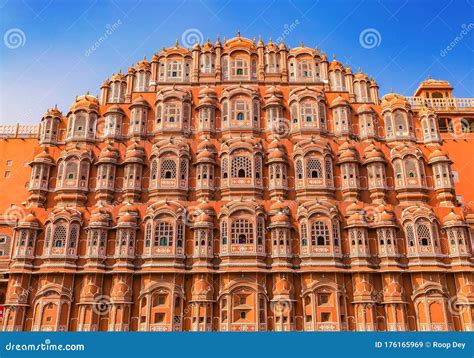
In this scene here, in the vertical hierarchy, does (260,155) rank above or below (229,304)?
above

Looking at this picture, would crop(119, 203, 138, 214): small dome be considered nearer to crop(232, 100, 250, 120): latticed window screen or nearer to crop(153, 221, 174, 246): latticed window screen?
crop(153, 221, 174, 246): latticed window screen

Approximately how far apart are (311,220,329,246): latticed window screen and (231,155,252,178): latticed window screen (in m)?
6.35

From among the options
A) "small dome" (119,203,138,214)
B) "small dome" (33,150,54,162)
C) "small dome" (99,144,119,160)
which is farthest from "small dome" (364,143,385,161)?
"small dome" (33,150,54,162)

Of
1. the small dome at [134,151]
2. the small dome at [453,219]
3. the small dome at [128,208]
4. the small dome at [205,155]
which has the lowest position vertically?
the small dome at [453,219]

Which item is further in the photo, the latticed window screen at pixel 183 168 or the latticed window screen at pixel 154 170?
the latticed window screen at pixel 154 170

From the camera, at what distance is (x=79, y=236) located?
111 feet

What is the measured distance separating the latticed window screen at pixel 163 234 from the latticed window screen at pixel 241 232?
4.45 m

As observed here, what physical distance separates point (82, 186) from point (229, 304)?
14.7 m

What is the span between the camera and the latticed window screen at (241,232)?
1310 inches

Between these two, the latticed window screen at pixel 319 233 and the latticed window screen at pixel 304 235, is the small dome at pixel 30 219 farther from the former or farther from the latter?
the latticed window screen at pixel 319 233

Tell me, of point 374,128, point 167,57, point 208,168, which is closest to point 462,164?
point 374,128

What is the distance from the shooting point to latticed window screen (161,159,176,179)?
35.9 m

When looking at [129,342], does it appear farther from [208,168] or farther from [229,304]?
[208,168]

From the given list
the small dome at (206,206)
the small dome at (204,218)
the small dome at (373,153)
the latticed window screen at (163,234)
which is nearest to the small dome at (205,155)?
the small dome at (206,206)
